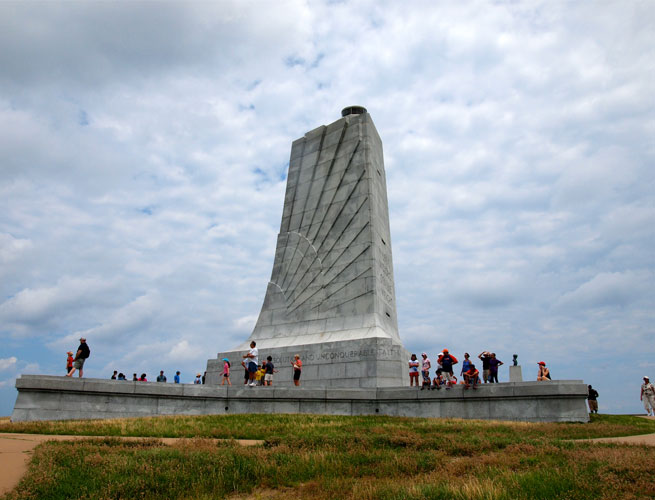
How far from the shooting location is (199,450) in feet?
24.7

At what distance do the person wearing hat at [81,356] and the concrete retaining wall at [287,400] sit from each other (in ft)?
3.18

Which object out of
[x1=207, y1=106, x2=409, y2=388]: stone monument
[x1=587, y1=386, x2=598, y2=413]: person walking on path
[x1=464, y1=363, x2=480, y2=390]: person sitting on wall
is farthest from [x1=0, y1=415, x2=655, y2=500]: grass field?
[x1=587, y1=386, x2=598, y2=413]: person walking on path

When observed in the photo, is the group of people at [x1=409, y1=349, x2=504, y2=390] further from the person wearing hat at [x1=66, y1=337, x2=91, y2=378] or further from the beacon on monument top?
the beacon on monument top

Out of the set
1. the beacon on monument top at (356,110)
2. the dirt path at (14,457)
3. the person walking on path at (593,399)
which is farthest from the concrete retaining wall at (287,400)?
the beacon on monument top at (356,110)

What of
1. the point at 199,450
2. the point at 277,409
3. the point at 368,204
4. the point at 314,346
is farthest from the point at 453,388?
the point at 368,204

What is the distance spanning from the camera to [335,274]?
21297 millimetres

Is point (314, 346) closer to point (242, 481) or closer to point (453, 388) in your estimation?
point (453, 388)

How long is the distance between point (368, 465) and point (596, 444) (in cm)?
404

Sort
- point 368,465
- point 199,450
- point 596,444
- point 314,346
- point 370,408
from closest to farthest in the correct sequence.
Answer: point 368,465, point 199,450, point 596,444, point 370,408, point 314,346

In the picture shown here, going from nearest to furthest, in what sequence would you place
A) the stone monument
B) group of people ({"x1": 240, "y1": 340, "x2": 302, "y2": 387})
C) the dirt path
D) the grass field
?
the grass field → the dirt path → group of people ({"x1": 240, "y1": 340, "x2": 302, "y2": 387}) → the stone monument

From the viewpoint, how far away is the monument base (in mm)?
17344

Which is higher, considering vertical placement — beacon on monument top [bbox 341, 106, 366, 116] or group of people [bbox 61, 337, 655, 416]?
beacon on monument top [bbox 341, 106, 366, 116]

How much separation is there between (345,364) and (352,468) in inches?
447

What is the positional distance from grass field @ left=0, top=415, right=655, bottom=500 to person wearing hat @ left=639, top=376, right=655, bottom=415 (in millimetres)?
11151
